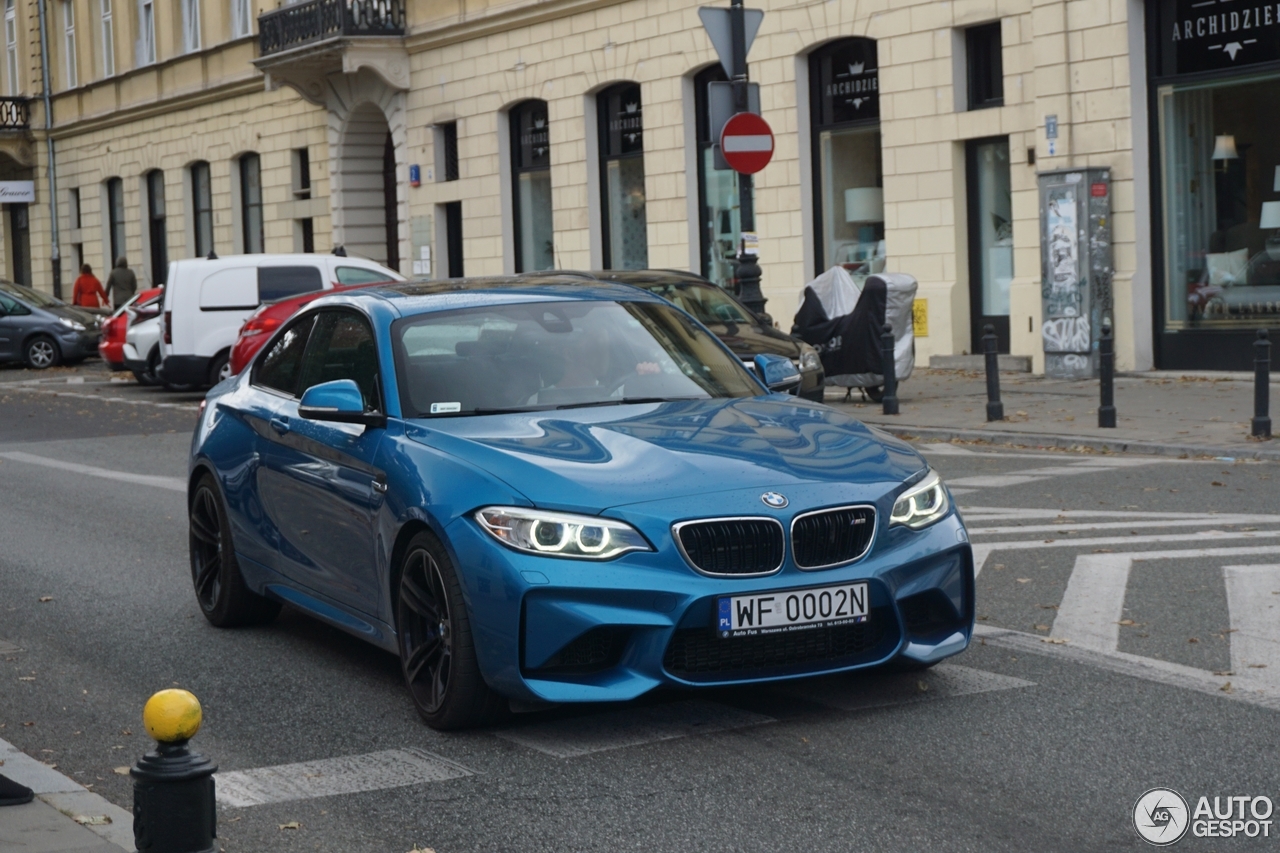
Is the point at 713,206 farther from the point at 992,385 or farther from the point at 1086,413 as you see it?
the point at 1086,413

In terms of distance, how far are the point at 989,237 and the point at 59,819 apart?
18.4 meters

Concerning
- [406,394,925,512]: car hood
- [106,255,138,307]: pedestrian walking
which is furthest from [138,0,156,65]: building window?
[406,394,925,512]: car hood

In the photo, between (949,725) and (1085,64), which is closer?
(949,725)

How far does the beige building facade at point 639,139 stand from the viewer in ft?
66.2

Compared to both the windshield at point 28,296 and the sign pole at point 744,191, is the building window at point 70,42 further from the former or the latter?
the sign pole at point 744,191

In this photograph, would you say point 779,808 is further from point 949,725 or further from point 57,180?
point 57,180

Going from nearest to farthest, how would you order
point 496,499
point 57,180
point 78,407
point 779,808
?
point 779,808 → point 496,499 → point 78,407 → point 57,180

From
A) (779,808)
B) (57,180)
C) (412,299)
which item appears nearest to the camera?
(779,808)

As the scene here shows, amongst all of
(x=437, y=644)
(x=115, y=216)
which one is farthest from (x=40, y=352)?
(x=437, y=644)

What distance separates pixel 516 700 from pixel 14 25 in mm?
50586

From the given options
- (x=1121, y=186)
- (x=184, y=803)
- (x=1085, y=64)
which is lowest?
(x=184, y=803)

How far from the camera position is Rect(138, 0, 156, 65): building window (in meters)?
43.5

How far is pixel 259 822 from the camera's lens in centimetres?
511

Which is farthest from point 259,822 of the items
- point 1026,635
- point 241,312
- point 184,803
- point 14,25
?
point 14,25
